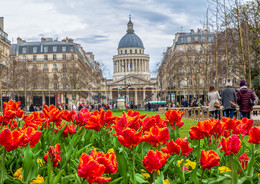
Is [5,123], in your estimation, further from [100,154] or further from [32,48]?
[32,48]

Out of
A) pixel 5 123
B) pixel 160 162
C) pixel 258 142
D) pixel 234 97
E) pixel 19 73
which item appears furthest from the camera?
pixel 19 73

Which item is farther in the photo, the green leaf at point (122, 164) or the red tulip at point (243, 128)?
the red tulip at point (243, 128)

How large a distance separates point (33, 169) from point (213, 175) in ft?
4.09

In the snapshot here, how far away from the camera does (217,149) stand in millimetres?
2611

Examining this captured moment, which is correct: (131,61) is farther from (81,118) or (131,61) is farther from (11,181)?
(11,181)

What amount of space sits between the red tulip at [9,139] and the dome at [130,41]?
336ft

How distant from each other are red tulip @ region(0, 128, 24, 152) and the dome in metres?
102

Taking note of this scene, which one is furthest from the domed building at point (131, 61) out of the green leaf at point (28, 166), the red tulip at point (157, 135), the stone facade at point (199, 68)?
the green leaf at point (28, 166)

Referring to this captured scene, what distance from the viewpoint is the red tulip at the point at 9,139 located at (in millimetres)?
1892

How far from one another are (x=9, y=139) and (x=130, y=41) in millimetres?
104282

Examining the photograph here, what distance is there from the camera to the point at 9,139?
6.25 feet

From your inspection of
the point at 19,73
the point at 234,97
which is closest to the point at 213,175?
the point at 234,97

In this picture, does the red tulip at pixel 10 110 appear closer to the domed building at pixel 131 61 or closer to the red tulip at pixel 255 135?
the red tulip at pixel 255 135

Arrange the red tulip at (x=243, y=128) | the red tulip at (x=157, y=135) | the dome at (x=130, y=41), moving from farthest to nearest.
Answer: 1. the dome at (x=130, y=41)
2. the red tulip at (x=243, y=128)
3. the red tulip at (x=157, y=135)
